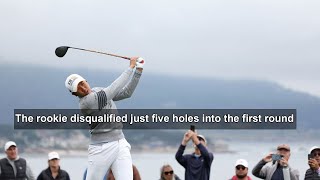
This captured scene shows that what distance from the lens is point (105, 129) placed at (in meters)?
15.9

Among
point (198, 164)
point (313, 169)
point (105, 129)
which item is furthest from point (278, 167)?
point (105, 129)

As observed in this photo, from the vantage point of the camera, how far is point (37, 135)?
231 ft

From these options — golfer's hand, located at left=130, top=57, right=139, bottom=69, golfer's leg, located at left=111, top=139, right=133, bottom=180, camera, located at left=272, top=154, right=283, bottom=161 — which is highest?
golfer's hand, located at left=130, top=57, right=139, bottom=69

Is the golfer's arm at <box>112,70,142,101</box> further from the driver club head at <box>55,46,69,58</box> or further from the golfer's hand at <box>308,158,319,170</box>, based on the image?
the golfer's hand at <box>308,158,319,170</box>

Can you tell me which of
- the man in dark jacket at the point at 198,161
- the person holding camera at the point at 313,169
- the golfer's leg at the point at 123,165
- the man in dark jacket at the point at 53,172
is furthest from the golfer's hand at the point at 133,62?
the man in dark jacket at the point at 53,172

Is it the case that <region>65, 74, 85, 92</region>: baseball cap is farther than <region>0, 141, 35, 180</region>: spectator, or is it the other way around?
<region>0, 141, 35, 180</region>: spectator

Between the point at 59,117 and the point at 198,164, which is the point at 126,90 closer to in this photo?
the point at 198,164

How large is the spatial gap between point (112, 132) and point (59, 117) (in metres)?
6.83

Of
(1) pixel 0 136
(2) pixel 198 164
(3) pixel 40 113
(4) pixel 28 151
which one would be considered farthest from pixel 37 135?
(2) pixel 198 164

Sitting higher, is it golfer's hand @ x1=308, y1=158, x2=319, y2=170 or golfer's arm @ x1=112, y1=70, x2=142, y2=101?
golfer's arm @ x1=112, y1=70, x2=142, y2=101

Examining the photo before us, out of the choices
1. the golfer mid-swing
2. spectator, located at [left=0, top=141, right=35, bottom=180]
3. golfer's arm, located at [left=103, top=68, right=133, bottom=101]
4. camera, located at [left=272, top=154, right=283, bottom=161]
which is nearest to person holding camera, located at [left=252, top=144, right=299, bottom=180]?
camera, located at [left=272, top=154, right=283, bottom=161]

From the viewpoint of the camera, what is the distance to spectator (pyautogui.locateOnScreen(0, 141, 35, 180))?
21.9 meters

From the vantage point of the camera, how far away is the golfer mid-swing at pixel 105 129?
15758 mm

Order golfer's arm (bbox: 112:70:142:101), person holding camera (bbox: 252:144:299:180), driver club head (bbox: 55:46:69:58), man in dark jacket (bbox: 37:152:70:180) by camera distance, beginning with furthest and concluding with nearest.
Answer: man in dark jacket (bbox: 37:152:70:180) → person holding camera (bbox: 252:144:299:180) → driver club head (bbox: 55:46:69:58) → golfer's arm (bbox: 112:70:142:101)
